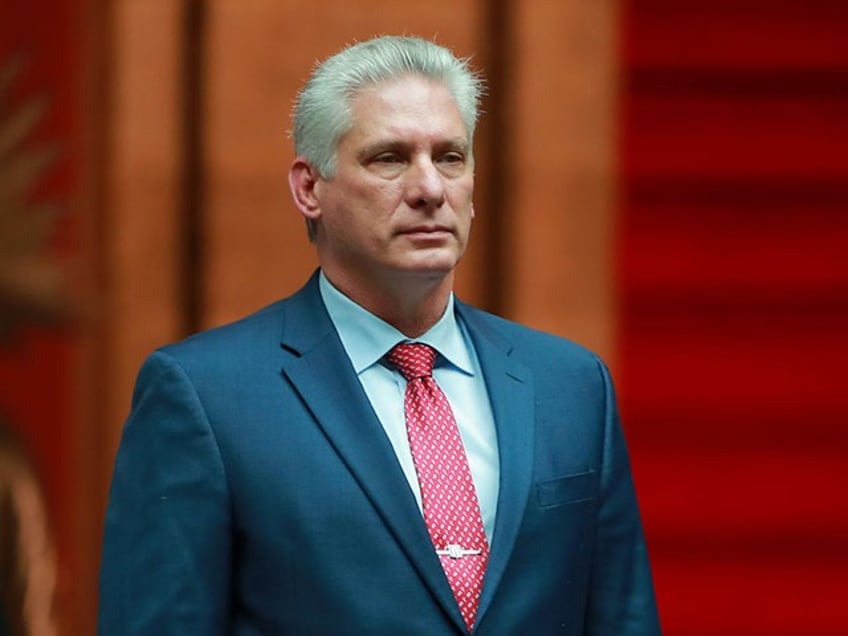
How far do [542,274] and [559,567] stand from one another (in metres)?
1.23

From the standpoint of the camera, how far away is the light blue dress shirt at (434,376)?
1.87 metres

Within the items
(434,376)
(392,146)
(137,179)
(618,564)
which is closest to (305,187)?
(392,146)

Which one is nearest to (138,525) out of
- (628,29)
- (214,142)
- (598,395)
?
(598,395)

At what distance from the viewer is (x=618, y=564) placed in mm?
1955

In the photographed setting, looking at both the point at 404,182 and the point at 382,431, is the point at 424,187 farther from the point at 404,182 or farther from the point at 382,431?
the point at 382,431

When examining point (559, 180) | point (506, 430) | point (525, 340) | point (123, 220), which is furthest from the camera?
point (559, 180)

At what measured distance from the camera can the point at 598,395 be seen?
201 centimetres

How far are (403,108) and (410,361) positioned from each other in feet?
0.86

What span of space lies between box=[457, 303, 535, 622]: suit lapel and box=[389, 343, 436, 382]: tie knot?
7 cm

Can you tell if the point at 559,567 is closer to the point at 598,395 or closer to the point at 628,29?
the point at 598,395

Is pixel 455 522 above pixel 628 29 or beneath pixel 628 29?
beneath

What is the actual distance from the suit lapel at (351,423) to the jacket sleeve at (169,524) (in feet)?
0.39

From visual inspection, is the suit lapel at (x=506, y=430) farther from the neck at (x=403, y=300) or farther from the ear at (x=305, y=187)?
the ear at (x=305, y=187)

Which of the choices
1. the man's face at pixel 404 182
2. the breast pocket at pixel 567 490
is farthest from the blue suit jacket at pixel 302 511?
the man's face at pixel 404 182
